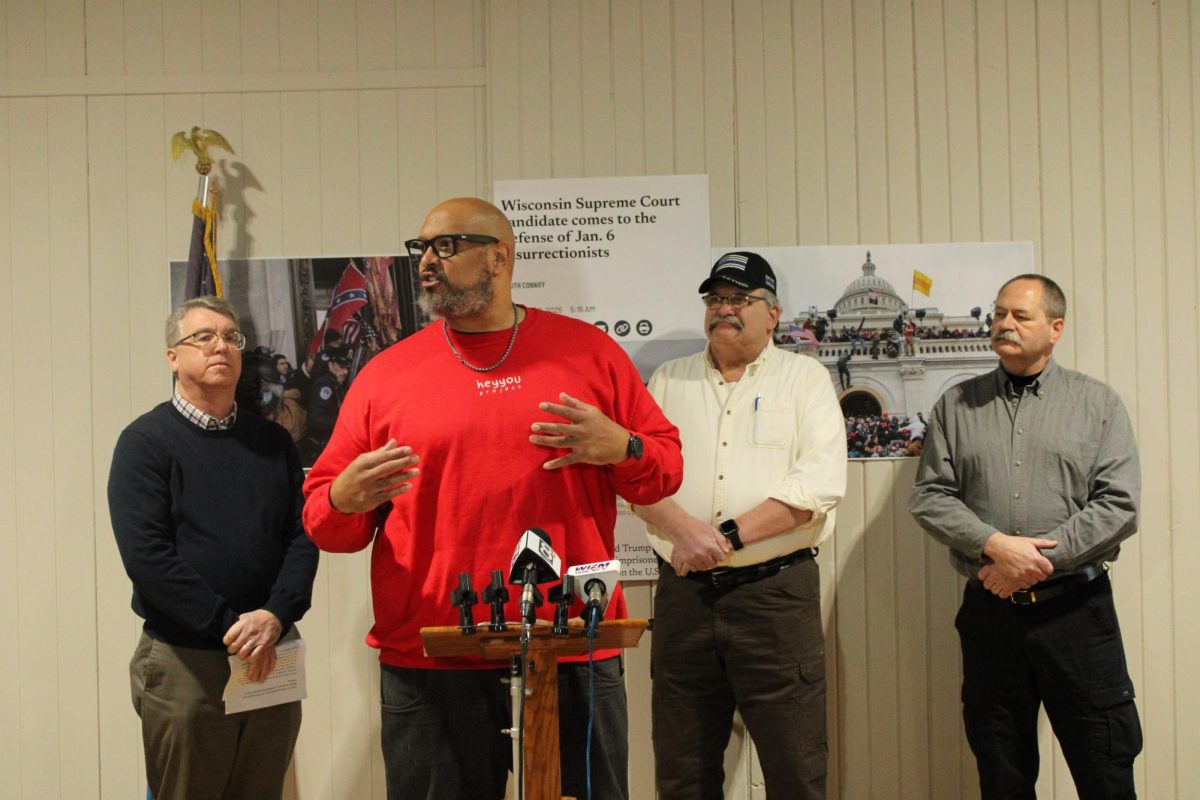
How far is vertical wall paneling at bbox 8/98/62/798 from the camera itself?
11.2 feet

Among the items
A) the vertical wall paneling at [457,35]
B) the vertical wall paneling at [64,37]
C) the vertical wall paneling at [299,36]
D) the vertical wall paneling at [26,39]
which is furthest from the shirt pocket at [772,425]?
the vertical wall paneling at [26,39]

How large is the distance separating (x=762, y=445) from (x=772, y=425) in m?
0.07

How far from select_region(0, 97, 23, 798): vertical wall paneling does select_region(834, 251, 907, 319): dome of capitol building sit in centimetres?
300

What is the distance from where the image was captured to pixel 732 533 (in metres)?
2.78

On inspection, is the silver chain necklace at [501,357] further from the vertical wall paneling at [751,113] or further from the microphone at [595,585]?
the vertical wall paneling at [751,113]

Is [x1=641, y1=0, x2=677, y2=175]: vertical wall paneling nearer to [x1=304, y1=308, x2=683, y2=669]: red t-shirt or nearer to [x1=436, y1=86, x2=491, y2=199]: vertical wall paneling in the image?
[x1=436, y1=86, x2=491, y2=199]: vertical wall paneling

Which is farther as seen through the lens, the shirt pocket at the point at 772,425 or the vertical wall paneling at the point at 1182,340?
the vertical wall paneling at the point at 1182,340

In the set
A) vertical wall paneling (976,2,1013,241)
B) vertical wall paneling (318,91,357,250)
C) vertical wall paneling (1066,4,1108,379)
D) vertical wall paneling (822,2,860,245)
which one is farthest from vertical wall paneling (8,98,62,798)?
vertical wall paneling (1066,4,1108,379)

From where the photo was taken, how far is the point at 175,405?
9.00 feet

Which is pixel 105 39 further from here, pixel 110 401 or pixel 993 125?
pixel 993 125

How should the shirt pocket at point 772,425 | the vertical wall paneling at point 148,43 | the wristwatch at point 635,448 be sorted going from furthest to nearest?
the vertical wall paneling at point 148,43 < the shirt pocket at point 772,425 < the wristwatch at point 635,448

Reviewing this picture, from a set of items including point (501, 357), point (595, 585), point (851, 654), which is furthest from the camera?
point (851, 654)

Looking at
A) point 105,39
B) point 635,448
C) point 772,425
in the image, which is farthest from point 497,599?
point 105,39

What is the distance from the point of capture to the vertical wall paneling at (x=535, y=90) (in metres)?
3.43
